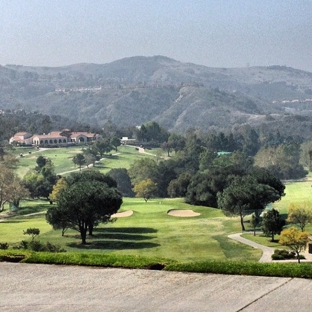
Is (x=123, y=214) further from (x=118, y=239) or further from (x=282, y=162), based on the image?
(x=282, y=162)

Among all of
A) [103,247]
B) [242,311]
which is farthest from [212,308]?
[103,247]

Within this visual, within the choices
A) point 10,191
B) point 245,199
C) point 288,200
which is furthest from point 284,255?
point 10,191

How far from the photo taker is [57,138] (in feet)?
489

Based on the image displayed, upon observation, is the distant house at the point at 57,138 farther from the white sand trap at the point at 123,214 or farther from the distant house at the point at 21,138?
the white sand trap at the point at 123,214

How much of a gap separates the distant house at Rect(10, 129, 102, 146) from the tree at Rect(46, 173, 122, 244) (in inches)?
3835

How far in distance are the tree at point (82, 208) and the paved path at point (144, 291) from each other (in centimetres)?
3266

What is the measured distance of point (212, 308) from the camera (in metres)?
9.01

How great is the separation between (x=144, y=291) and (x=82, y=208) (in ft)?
114

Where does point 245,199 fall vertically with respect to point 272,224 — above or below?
above

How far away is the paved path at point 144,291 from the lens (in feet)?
30.2

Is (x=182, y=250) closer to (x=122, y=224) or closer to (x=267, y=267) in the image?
(x=122, y=224)

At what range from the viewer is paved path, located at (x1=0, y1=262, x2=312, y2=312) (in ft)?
30.2

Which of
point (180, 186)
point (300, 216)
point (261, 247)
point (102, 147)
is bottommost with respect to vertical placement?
point (180, 186)

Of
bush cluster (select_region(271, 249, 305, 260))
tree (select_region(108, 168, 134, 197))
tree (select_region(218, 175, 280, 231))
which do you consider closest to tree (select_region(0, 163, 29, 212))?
tree (select_region(218, 175, 280, 231))
